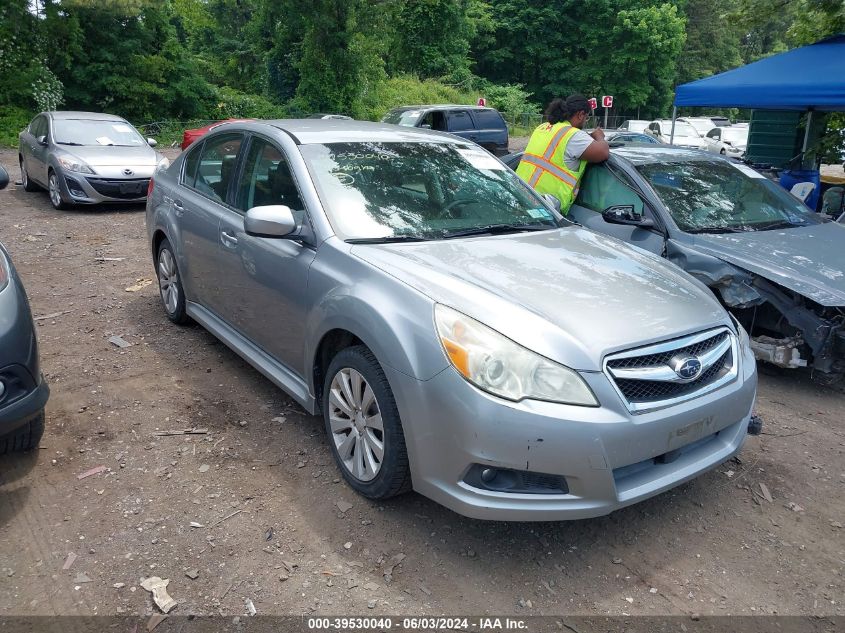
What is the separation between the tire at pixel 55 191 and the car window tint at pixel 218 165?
6.70 meters

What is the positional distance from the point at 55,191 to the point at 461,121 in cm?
1005

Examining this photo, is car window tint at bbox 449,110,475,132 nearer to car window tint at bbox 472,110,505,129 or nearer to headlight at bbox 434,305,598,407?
car window tint at bbox 472,110,505,129

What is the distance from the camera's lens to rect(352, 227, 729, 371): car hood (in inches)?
106

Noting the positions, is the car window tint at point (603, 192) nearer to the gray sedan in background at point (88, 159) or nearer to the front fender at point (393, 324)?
the front fender at point (393, 324)

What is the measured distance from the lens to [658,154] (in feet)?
19.2

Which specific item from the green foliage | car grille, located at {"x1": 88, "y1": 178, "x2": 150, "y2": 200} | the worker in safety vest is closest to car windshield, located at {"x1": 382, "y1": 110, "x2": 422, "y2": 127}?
car grille, located at {"x1": 88, "y1": 178, "x2": 150, "y2": 200}

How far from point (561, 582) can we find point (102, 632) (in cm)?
170

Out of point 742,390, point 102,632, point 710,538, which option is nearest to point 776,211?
point 742,390

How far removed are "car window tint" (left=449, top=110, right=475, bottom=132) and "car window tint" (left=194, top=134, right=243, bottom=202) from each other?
13.0m

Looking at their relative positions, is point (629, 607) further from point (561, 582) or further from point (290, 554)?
point (290, 554)

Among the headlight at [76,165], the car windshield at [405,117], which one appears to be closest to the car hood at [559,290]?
the headlight at [76,165]

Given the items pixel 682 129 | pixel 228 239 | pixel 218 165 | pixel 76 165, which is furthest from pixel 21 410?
pixel 682 129

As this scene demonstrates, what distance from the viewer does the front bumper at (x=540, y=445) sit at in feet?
8.34

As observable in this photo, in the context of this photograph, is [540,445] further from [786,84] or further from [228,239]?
[786,84]
